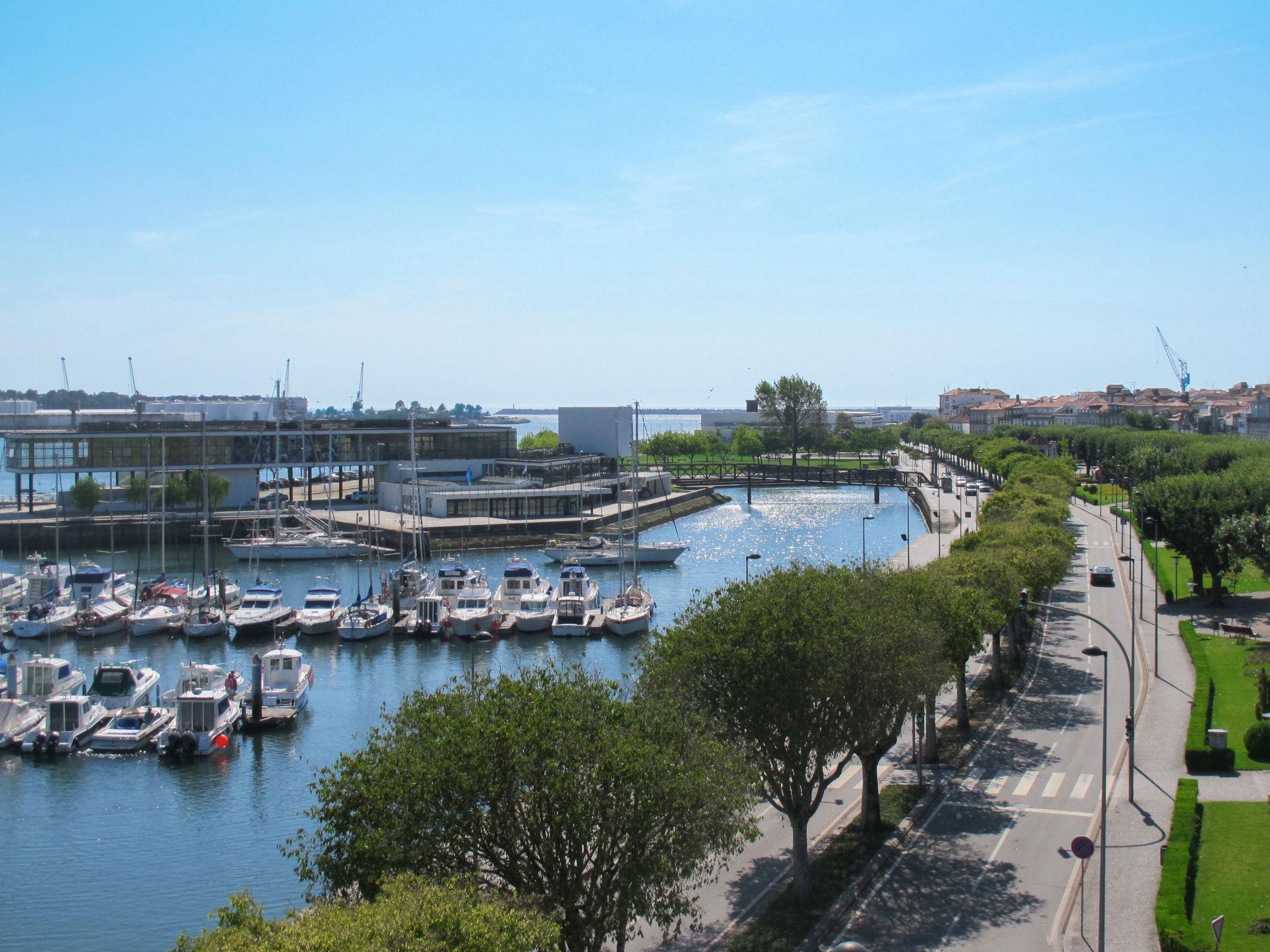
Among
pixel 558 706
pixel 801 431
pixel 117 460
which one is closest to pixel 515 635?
pixel 558 706

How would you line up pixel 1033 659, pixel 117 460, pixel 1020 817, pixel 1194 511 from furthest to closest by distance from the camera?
1. pixel 117 460
2. pixel 1194 511
3. pixel 1033 659
4. pixel 1020 817

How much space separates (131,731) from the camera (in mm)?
28141

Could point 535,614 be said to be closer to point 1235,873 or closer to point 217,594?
point 217,594

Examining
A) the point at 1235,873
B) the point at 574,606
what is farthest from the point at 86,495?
the point at 1235,873

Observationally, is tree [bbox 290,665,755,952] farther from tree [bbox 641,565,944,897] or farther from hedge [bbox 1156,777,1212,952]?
hedge [bbox 1156,777,1212,952]

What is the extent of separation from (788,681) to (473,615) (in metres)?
26.4

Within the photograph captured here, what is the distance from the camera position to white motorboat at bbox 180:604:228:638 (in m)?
41.2

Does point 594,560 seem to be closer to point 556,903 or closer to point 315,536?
point 315,536

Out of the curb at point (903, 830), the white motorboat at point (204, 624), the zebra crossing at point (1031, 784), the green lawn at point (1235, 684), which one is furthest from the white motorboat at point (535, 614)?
the green lawn at point (1235, 684)

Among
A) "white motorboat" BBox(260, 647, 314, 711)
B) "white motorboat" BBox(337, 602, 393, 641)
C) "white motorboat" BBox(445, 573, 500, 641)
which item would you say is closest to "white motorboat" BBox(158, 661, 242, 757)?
"white motorboat" BBox(260, 647, 314, 711)

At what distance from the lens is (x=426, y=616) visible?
42500 millimetres

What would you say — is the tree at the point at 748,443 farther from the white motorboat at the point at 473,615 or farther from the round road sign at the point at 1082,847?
the round road sign at the point at 1082,847

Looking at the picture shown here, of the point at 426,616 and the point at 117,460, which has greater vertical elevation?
the point at 117,460

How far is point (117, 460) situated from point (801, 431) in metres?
84.2
